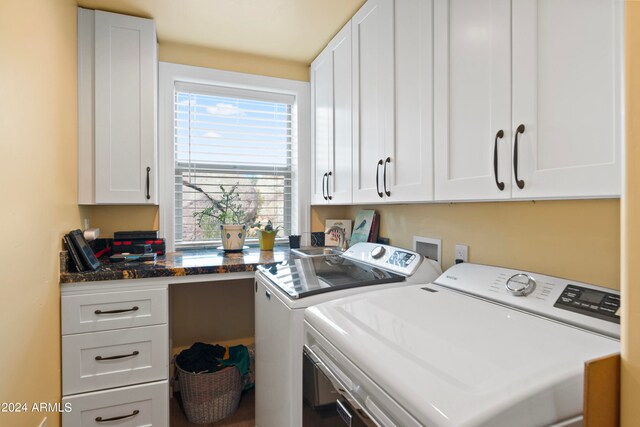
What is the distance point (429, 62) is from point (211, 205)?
1.83 meters

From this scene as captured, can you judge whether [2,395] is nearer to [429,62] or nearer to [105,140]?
[105,140]

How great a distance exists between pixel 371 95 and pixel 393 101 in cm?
22

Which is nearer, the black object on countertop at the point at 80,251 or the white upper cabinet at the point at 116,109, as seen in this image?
the black object on countertop at the point at 80,251

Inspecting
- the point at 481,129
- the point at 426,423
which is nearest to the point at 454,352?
the point at 426,423

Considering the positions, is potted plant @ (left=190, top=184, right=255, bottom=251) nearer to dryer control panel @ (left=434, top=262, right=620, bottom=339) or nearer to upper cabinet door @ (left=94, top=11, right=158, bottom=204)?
upper cabinet door @ (left=94, top=11, right=158, bottom=204)

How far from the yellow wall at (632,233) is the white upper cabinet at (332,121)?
1449mm

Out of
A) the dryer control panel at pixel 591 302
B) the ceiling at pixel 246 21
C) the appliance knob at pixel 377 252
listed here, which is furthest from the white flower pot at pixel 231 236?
the dryer control panel at pixel 591 302

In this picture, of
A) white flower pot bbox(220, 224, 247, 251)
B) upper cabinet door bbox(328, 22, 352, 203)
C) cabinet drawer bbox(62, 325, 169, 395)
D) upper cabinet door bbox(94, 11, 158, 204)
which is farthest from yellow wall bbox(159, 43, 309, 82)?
cabinet drawer bbox(62, 325, 169, 395)

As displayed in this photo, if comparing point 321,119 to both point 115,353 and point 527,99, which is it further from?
point 115,353

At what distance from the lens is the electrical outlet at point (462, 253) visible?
1482 millimetres

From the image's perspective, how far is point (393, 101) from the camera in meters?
1.53

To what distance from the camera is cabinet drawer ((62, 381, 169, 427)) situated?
1.61m


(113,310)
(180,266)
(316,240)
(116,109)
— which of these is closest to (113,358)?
(113,310)

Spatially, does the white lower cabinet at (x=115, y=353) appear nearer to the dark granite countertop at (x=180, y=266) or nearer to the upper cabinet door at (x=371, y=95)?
the dark granite countertop at (x=180, y=266)
